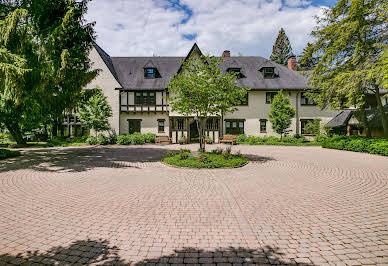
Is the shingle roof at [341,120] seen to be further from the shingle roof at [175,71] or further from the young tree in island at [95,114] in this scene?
the young tree in island at [95,114]

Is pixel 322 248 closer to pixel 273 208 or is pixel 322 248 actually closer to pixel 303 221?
pixel 303 221

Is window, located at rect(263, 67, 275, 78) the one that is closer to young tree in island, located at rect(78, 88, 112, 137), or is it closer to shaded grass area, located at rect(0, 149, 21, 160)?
young tree in island, located at rect(78, 88, 112, 137)

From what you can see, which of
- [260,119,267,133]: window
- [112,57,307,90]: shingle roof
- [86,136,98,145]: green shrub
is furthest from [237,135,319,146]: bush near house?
[86,136,98,145]: green shrub

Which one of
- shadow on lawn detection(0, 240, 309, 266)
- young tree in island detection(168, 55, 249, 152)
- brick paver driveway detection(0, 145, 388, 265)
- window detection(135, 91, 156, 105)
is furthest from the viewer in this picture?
window detection(135, 91, 156, 105)

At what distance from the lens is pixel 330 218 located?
4617mm

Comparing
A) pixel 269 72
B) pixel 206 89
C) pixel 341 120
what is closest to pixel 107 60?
pixel 206 89

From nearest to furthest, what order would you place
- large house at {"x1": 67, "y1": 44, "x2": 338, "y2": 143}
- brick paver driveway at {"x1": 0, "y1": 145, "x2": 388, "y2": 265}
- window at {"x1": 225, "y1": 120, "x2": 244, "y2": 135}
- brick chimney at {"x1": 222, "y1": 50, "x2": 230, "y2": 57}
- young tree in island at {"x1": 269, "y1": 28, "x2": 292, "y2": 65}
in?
1. brick paver driveway at {"x1": 0, "y1": 145, "x2": 388, "y2": 265}
2. large house at {"x1": 67, "y1": 44, "x2": 338, "y2": 143}
3. window at {"x1": 225, "y1": 120, "x2": 244, "y2": 135}
4. brick chimney at {"x1": 222, "y1": 50, "x2": 230, "y2": 57}
5. young tree in island at {"x1": 269, "y1": 28, "x2": 292, "y2": 65}

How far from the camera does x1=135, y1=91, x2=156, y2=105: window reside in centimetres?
2559

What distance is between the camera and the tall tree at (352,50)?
1534 centimetres

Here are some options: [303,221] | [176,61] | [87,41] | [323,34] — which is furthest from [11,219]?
[176,61]

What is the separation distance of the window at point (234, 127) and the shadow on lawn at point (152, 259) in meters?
23.0

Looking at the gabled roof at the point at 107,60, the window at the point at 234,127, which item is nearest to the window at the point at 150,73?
the gabled roof at the point at 107,60

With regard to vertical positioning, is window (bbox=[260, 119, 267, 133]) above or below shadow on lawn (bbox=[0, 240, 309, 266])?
above

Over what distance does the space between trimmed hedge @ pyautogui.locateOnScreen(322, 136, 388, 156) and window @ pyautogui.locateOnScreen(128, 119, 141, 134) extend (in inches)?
868
